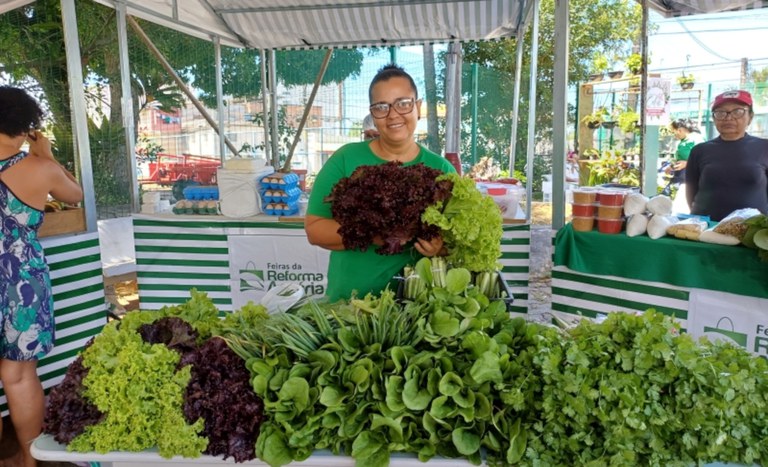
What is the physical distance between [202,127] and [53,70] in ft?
17.1

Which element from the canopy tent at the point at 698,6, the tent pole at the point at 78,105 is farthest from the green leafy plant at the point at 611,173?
the tent pole at the point at 78,105

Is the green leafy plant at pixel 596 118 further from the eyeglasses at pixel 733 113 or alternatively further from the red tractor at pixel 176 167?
the eyeglasses at pixel 733 113

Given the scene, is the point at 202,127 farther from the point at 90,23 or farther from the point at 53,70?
the point at 53,70

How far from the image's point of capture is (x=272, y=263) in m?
5.17

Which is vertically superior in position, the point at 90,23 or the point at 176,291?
the point at 90,23

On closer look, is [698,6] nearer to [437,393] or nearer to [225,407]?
[437,393]

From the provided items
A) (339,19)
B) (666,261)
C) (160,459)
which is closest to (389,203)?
(160,459)

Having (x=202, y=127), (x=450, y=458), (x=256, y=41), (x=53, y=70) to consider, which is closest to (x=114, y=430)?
(x=450, y=458)

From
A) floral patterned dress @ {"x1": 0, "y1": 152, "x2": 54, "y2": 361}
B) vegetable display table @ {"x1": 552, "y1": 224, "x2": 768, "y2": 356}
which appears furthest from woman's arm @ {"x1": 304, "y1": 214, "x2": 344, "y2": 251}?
vegetable display table @ {"x1": 552, "y1": 224, "x2": 768, "y2": 356}

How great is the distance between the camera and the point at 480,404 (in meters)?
1.58

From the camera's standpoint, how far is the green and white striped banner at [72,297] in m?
4.16

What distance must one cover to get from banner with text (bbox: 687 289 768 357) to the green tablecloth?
65 mm

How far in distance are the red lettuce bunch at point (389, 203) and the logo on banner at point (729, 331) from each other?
101 inches

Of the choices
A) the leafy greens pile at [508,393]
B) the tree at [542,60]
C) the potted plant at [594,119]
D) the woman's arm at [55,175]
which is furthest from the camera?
the potted plant at [594,119]
